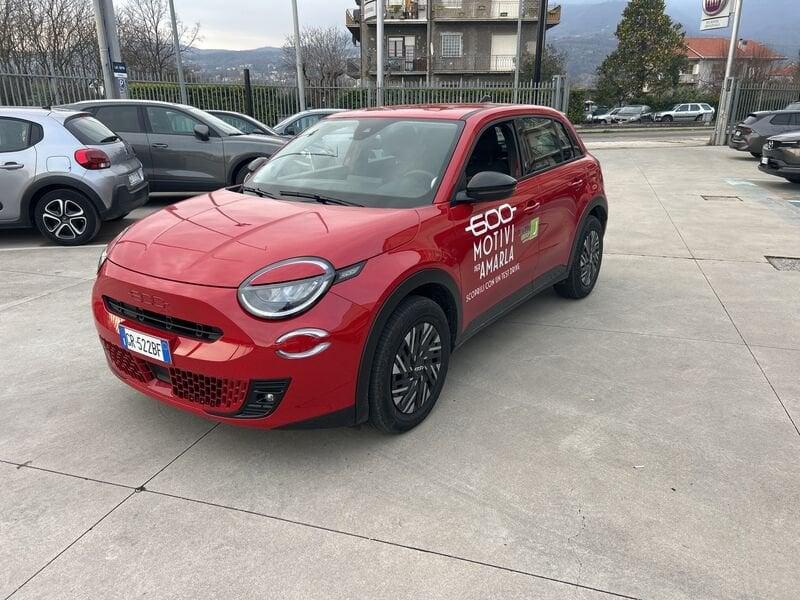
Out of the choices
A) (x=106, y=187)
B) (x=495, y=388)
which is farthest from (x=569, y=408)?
(x=106, y=187)

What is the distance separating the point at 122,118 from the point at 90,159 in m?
2.74

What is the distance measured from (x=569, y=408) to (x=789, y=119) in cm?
1633

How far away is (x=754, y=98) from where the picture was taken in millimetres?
22125

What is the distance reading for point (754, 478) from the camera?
2.84 m

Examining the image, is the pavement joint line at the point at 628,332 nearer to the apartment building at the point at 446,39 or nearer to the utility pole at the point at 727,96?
the utility pole at the point at 727,96

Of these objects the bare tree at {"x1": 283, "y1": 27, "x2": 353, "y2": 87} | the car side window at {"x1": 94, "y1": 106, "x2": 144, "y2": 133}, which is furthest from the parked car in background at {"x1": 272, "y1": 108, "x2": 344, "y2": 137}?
the bare tree at {"x1": 283, "y1": 27, "x2": 353, "y2": 87}

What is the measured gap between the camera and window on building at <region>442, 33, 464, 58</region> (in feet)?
160

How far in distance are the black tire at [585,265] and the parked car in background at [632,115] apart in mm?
44298

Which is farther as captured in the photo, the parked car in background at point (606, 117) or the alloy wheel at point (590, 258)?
the parked car in background at point (606, 117)

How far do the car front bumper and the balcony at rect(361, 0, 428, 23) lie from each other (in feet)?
162

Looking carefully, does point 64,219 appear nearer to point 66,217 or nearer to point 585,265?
point 66,217

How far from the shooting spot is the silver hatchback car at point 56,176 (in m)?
6.76

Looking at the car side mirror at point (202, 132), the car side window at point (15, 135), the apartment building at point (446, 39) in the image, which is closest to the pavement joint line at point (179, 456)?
the car side window at point (15, 135)

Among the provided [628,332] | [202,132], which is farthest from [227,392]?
[202,132]
